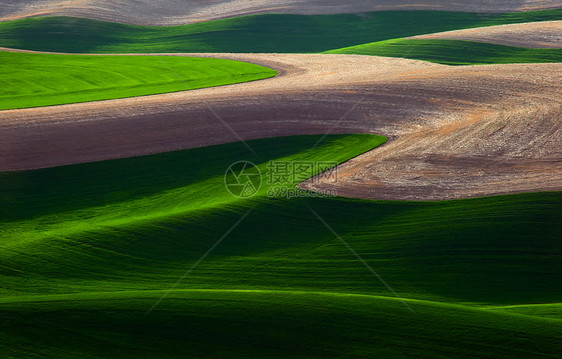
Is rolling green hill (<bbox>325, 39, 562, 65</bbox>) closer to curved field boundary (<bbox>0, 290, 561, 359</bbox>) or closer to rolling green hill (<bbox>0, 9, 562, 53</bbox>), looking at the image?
rolling green hill (<bbox>0, 9, 562, 53</bbox>)

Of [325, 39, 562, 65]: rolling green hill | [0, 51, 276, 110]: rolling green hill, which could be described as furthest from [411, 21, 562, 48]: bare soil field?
[0, 51, 276, 110]: rolling green hill

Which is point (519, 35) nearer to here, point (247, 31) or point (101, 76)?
point (247, 31)

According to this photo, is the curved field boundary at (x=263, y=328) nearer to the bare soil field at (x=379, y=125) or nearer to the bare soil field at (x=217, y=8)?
the bare soil field at (x=379, y=125)

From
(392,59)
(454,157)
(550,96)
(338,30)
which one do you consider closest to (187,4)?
(338,30)

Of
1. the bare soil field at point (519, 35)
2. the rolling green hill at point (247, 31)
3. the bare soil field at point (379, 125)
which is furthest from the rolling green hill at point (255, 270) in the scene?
the rolling green hill at point (247, 31)

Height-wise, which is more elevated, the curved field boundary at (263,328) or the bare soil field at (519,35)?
the bare soil field at (519,35)

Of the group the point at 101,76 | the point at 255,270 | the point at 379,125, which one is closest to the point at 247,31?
the point at 101,76
